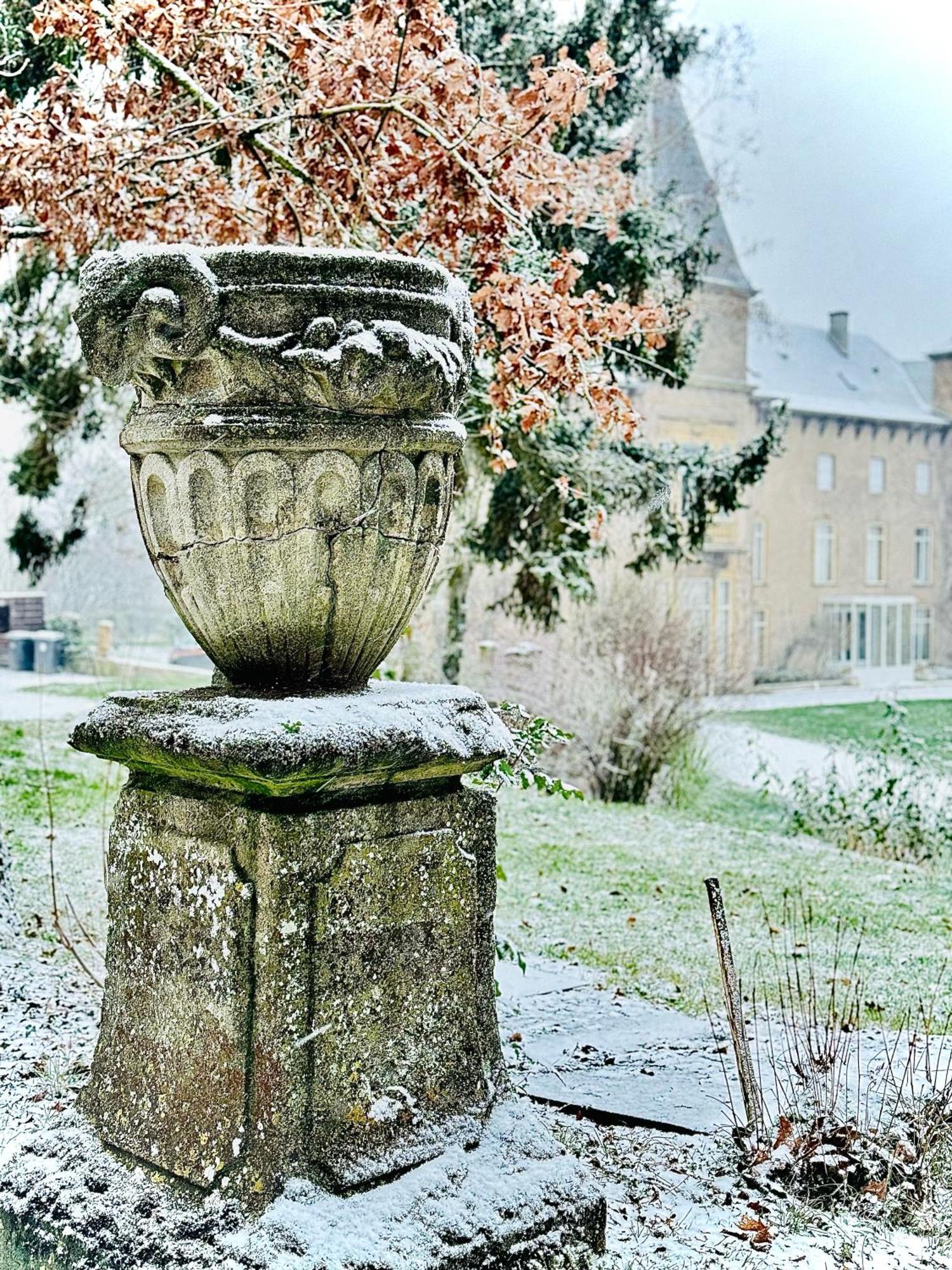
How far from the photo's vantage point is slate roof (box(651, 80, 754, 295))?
41.2 ft

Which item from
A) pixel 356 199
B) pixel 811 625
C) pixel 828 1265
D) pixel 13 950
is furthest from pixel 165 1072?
pixel 811 625

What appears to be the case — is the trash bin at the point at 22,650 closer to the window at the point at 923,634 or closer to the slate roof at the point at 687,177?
the slate roof at the point at 687,177

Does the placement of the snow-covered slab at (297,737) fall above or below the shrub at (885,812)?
above

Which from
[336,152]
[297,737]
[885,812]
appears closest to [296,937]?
Answer: [297,737]

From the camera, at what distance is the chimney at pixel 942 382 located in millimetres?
34281

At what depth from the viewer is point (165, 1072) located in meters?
2.62

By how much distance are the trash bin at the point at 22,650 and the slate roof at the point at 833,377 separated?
1682cm

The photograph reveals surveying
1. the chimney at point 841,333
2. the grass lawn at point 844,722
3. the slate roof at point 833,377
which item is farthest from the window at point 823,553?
the grass lawn at point 844,722

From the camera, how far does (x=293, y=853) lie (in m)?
2.46

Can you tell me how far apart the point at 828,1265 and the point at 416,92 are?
12.7ft

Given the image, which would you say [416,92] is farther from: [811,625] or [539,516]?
[811,625]

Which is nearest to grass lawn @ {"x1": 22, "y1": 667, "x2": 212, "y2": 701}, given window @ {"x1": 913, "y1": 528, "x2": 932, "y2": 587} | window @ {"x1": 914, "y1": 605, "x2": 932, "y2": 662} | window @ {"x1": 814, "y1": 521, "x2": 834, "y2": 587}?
window @ {"x1": 814, "y1": 521, "x2": 834, "y2": 587}

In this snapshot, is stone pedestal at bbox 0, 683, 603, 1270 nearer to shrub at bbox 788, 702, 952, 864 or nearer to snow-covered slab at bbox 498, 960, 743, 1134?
snow-covered slab at bbox 498, 960, 743, 1134

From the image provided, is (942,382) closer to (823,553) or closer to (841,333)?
(841,333)
